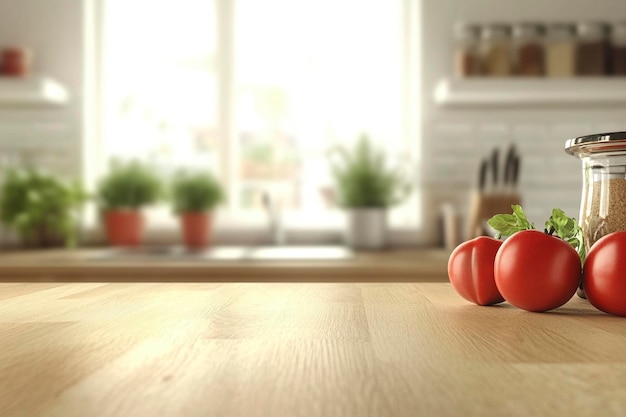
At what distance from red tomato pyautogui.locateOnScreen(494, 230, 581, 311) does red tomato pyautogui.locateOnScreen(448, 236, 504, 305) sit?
0.04 m

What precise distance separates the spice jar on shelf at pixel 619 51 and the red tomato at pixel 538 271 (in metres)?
2.29

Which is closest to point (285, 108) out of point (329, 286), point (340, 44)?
point (340, 44)

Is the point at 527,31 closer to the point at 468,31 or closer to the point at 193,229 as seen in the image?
the point at 468,31

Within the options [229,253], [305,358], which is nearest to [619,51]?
[229,253]

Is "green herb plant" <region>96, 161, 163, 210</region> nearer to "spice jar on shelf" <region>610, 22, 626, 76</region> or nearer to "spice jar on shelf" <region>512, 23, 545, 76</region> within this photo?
"spice jar on shelf" <region>512, 23, 545, 76</region>

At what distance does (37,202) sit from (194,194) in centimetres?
65

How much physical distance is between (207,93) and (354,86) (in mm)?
709

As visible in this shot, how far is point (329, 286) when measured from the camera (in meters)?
0.96

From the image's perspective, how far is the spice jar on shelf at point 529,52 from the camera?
2.67 metres

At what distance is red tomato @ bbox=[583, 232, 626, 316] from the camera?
2.16ft

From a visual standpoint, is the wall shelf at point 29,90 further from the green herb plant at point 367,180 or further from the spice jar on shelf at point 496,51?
the spice jar on shelf at point 496,51

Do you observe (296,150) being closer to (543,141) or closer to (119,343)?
(543,141)

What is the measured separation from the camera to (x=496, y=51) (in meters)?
2.69

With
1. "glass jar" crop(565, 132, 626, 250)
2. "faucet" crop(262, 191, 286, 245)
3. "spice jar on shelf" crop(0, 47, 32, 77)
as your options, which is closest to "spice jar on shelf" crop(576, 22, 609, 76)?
"faucet" crop(262, 191, 286, 245)
